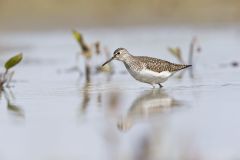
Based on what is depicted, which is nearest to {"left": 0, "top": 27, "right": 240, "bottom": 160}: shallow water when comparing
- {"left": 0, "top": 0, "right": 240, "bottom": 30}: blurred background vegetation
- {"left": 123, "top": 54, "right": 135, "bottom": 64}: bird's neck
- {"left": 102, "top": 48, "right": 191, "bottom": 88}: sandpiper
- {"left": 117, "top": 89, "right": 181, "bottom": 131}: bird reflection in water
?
{"left": 117, "top": 89, "right": 181, "bottom": 131}: bird reflection in water

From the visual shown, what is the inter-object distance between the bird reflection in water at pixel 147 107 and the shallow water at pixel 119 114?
1cm

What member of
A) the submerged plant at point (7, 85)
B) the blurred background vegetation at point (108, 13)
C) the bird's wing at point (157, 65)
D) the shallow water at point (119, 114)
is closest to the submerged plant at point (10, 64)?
the submerged plant at point (7, 85)

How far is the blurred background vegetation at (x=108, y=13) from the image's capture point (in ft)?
73.0

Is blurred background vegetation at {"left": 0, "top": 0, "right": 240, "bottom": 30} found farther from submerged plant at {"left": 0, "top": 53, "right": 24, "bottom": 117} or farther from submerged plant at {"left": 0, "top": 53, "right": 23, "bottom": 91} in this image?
submerged plant at {"left": 0, "top": 53, "right": 23, "bottom": 91}

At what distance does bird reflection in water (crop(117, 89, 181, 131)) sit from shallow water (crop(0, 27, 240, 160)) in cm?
1

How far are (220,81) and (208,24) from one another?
9.91m

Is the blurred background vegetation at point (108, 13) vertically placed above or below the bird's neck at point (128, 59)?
above

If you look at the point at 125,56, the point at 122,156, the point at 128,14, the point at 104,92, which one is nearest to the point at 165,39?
the point at 128,14

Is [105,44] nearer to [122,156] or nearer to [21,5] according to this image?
[21,5]

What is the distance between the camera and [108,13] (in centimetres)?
2305

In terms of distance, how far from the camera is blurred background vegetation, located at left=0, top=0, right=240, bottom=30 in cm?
2227

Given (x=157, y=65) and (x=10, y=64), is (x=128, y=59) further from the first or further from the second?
(x=10, y=64)

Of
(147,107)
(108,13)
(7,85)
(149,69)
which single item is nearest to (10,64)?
(7,85)

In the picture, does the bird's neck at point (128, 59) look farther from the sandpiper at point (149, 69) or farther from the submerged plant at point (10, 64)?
the submerged plant at point (10, 64)
